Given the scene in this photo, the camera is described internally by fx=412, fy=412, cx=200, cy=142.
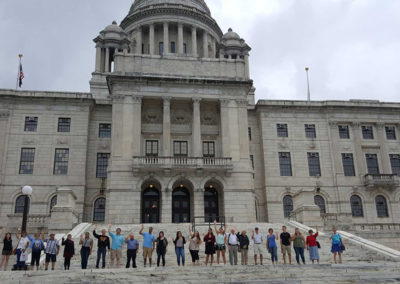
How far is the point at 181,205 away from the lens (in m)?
36.4

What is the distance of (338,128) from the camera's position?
44312 millimetres

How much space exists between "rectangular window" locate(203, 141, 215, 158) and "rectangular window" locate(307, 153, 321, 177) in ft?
35.2

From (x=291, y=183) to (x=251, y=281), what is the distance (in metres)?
29.6

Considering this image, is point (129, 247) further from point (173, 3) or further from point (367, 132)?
point (173, 3)

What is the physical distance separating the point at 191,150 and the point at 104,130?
9.65 meters

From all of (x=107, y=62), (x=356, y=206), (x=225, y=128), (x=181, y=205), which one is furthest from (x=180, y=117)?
(x=356, y=206)

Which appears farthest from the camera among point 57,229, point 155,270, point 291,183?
point 291,183

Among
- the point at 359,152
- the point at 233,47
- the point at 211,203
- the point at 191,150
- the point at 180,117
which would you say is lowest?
the point at 211,203

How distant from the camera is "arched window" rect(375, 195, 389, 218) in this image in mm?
41781

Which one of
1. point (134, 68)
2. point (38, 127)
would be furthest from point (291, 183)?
point (38, 127)

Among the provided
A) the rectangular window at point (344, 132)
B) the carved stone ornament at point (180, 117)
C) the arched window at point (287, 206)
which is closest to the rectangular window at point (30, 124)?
the carved stone ornament at point (180, 117)

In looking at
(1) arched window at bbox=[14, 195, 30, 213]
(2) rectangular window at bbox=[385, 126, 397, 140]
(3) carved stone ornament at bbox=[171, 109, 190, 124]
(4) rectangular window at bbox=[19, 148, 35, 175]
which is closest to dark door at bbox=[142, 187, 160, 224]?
(3) carved stone ornament at bbox=[171, 109, 190, 124]

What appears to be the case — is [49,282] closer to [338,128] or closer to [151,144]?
[151,144]

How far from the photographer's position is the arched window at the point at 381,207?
41781 mm
